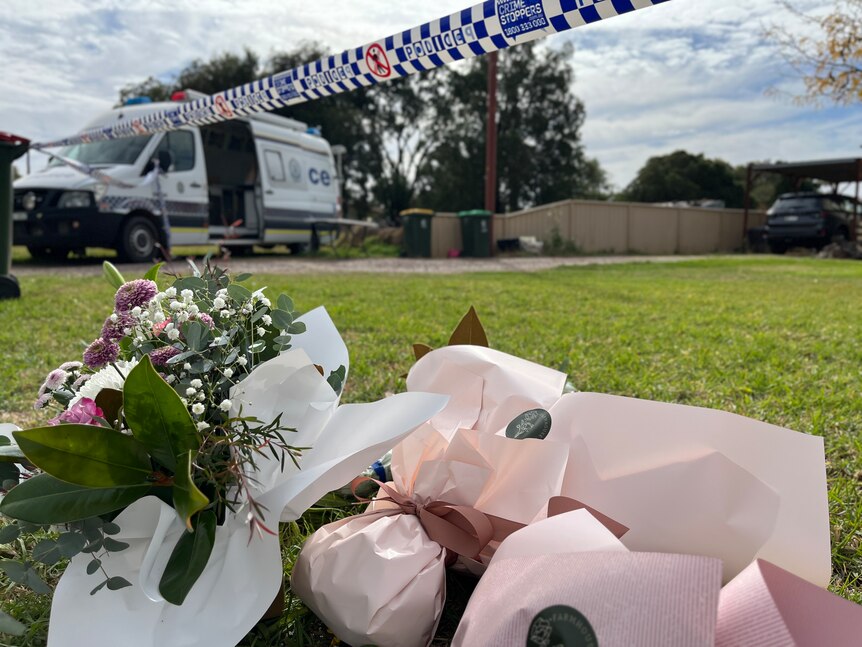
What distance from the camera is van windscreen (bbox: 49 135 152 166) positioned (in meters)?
10.3

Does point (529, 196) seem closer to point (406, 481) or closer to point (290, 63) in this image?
point (290, 63)

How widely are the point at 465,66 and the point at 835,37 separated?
20.4 m

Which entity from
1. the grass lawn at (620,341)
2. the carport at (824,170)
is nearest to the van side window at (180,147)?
the grass lawn at (620,341)

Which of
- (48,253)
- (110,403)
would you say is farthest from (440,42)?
(48,253)

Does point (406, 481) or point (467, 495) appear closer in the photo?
point (467, 495)

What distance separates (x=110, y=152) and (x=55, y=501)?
10.8m

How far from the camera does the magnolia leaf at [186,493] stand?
0.93 m

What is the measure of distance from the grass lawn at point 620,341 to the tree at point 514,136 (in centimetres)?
2125

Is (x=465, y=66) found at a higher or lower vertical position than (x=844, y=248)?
higher

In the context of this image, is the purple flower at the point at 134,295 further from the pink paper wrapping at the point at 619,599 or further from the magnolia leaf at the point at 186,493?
the pink paper wrapping at the point at 619,599

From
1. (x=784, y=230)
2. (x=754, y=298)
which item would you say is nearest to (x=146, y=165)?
(x=754, y=298)

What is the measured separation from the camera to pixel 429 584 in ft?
3.92

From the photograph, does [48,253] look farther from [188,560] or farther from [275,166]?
[188,560]

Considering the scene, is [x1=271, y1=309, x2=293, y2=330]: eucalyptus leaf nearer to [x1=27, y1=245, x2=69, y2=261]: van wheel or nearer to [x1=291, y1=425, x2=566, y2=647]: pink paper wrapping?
[x1=291, y1=425, x2=566, y2=647]: pink paper wrapping
